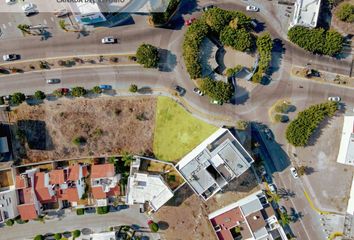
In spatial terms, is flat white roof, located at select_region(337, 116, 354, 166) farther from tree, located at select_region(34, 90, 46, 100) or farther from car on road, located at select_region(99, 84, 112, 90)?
tree, located at select_region(34, 90, 46, 100)

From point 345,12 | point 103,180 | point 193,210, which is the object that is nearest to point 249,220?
point 193,210

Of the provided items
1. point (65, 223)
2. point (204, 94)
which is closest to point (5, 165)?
point (65, 223)

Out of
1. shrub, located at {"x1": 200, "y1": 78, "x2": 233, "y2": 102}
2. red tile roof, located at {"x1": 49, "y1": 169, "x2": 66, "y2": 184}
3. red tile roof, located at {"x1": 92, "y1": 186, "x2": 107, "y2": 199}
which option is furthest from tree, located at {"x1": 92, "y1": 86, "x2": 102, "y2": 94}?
shrub, located at {"x1": 200, "y1": 78, "x2": 233, "y2": 102}

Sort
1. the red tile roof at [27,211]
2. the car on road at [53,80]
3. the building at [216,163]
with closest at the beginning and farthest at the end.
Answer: the building at [216,163], the red tile roof at [27,211], the car on road at [53,80]

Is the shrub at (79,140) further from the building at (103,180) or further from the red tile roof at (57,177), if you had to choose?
the red tile roof at (57,177)

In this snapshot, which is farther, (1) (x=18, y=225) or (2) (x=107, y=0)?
(1) (x=18, y=225)

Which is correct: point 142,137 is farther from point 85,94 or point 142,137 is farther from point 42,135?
point 42,135

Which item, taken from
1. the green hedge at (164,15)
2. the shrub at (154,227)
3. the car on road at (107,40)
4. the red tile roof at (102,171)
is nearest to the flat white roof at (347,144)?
the shrub at (154,227)
